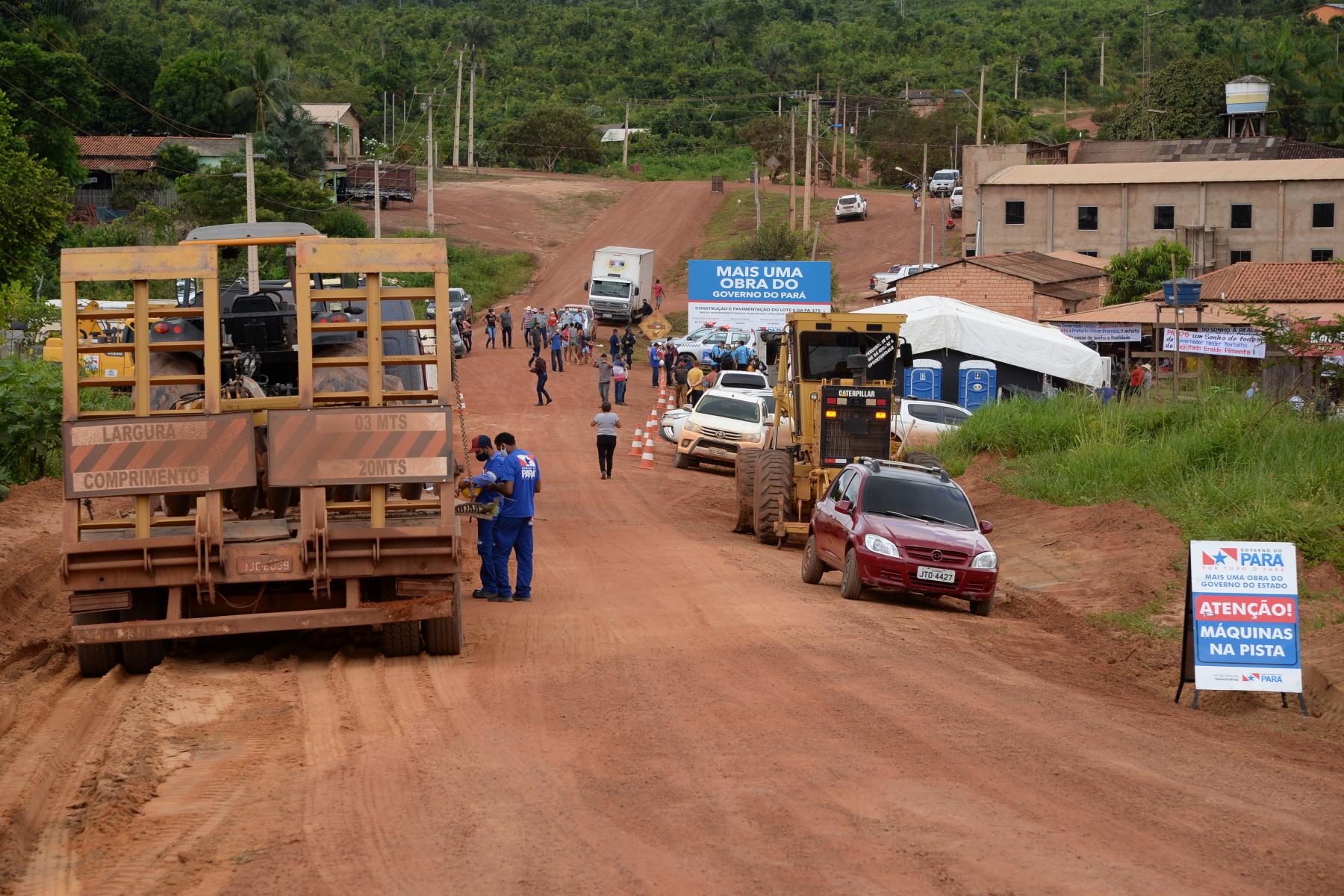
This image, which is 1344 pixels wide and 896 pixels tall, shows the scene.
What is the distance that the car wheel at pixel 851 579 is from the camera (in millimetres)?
16109

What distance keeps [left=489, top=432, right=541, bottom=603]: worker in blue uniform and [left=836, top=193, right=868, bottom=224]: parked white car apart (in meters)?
70.7

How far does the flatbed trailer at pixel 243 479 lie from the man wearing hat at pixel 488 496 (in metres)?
3.11

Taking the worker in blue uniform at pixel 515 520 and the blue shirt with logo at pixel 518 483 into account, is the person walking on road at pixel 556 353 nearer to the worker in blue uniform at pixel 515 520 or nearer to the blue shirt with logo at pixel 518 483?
the worker in blue uniform at pixel 515 520

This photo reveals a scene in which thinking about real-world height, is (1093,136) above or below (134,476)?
above

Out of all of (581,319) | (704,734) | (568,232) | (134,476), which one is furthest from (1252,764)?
(568,232)

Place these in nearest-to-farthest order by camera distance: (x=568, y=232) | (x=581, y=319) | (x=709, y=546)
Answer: (x=709, y=546) < (x=581, y=319) < (x=568, y=232)

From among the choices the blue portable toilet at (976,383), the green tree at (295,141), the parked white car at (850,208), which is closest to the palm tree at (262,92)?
the green tree at (295,141)

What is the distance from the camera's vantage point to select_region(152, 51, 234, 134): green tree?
3460 inches

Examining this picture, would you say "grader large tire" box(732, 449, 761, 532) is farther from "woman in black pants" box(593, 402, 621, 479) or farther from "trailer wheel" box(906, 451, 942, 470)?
"woman in black pants" box(593, 402, 621, 479)

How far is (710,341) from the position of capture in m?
47.7

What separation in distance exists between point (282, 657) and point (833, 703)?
4625mm

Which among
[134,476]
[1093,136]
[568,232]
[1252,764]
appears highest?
[1093,136]

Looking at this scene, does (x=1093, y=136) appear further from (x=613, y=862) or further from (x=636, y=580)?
(x=613, y=862)

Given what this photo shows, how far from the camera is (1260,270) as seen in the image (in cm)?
4612
